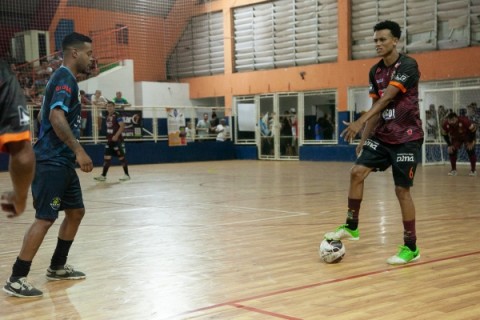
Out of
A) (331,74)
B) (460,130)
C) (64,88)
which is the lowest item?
(460,130)

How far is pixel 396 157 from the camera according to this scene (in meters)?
5.38

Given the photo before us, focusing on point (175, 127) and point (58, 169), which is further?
point (175, 127)

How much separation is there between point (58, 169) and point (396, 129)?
111 inches

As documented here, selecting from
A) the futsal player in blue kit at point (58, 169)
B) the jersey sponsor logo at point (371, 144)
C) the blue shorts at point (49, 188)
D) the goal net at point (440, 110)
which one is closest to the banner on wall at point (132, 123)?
the goal net at point (440, 110)

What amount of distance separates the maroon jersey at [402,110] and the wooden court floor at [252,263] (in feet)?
3.59

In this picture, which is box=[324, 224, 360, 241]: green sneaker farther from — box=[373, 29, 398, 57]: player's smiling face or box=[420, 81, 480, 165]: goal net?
box=[420, 81, 480, 165]: goal net

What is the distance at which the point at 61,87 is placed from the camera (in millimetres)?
4707

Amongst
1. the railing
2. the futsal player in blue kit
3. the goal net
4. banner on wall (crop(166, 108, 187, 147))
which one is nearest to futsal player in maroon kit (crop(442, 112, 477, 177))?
the goal net

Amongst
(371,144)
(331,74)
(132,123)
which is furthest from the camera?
(331,74)

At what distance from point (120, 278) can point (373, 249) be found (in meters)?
2.44

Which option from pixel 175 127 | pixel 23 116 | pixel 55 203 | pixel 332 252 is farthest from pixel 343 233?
pixel 175 127

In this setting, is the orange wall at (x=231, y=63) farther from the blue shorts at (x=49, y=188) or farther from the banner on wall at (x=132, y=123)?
the blue shorts at (x=49, y=188)

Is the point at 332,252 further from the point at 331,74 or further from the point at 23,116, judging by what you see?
the point at 331,74

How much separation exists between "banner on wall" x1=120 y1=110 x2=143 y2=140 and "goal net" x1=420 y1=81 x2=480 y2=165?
406 inches
